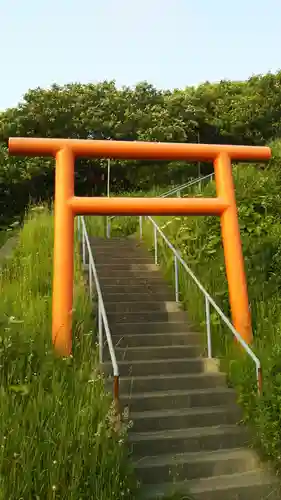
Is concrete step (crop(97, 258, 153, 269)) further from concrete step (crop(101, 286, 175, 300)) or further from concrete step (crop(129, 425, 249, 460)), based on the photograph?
concrete step (crop(129, 425, 249, 460))

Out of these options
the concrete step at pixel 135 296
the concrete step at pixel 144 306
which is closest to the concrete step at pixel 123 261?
the concrete step at pixel 135 296

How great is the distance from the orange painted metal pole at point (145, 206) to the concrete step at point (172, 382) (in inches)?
91.3

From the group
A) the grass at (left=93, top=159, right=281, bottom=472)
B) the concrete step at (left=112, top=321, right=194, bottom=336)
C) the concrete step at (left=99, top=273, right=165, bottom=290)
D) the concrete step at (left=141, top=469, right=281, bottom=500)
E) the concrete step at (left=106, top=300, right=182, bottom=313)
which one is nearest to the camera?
the concrete step at (left=141, top=469, right=281, bottom=500)

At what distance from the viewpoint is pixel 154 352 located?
7996 millimetres

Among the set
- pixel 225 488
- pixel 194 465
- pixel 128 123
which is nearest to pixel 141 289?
pixel 194 465

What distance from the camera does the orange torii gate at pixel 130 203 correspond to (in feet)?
24.9

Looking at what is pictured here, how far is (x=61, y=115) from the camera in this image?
22281 millimetres

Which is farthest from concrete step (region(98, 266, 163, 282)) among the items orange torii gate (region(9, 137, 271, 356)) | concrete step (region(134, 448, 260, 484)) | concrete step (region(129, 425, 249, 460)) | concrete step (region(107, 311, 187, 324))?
concrete step (region(134, 448, 260, 484))

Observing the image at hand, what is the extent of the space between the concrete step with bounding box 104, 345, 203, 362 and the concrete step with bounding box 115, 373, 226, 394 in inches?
20.4

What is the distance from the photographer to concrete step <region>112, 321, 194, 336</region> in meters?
8.65

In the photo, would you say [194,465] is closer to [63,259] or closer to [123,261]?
[63,259]

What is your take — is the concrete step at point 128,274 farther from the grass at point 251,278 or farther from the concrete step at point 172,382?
the concrete step at point 172,382

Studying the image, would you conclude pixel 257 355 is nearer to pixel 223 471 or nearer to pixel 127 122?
pixel 223 471

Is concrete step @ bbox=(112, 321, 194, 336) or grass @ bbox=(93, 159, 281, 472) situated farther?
concrete step @ bbox=(112, 321, 194, 336)
